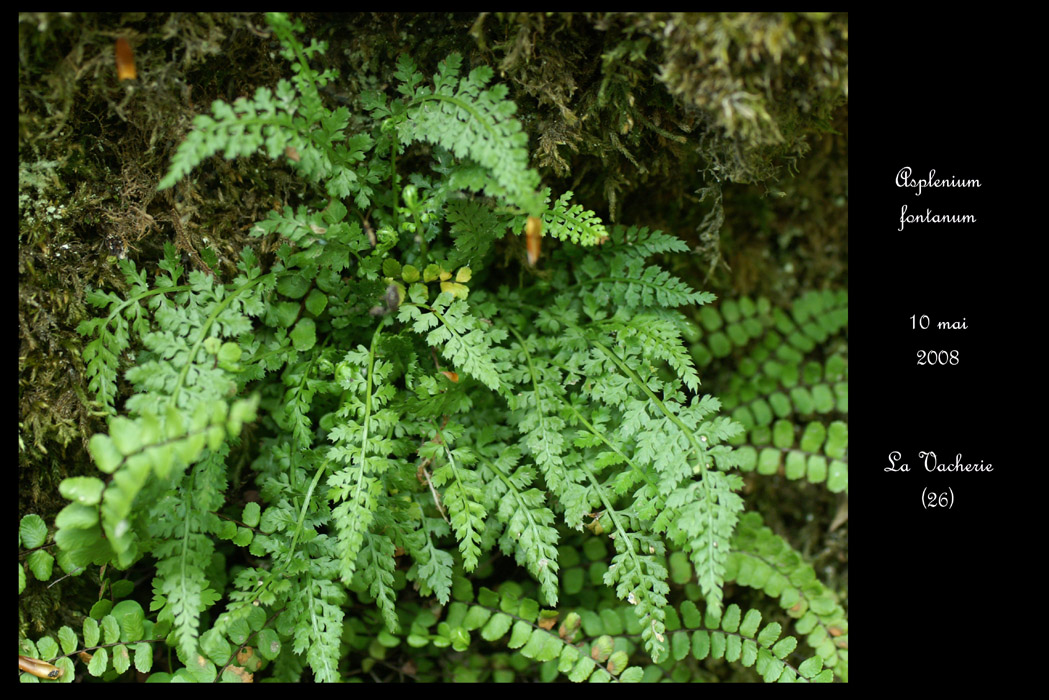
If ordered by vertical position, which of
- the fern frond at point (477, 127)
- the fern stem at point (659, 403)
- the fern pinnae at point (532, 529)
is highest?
the fern frond at point (477, 127)

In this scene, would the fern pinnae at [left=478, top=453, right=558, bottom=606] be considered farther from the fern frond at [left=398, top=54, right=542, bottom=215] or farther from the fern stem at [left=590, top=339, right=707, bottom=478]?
the fern frond at [left=398, top=54, right=542, bottom=215]

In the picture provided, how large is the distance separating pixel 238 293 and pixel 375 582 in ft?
3.37

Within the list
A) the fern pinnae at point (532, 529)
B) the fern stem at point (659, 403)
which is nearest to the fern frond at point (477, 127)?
the fern stem at point (659, 403)

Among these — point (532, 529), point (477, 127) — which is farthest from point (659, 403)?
point (477, 127)

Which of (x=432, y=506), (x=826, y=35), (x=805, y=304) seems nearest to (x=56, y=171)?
(x=432, y=506)

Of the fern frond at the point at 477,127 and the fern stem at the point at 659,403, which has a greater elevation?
the fern frond at the point at 477,127
